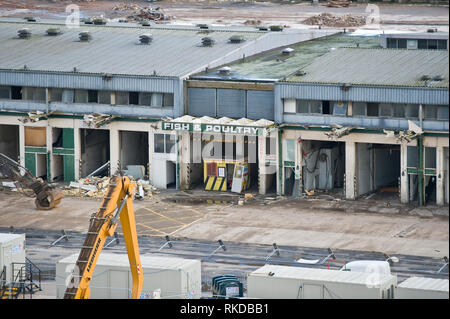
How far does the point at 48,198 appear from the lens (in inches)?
4665

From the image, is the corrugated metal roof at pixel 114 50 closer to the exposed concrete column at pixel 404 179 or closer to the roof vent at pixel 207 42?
the roof vent at pixel 207 42

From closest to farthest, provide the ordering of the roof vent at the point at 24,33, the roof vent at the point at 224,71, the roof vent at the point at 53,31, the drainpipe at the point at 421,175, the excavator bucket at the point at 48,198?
the drainpipe at the point at 421,175
the excavator bucket at the point at 48,198
the roof vent at the point at 224,71
the roof vent at the point at 24,33
the roof vent at the point at 53,31

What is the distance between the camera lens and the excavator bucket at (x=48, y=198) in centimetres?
11831

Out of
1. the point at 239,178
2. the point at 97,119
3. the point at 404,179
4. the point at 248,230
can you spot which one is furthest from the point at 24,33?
the point at 404,179

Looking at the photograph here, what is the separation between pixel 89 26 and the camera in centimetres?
15025

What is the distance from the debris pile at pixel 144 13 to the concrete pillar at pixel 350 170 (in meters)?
49.5

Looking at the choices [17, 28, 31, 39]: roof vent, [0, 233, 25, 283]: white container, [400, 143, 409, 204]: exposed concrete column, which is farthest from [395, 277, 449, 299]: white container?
[17, 28, 31, 39]: roof vent

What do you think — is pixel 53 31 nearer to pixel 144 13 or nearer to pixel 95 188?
pixel 95 188

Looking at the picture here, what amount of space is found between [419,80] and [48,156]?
40.0m

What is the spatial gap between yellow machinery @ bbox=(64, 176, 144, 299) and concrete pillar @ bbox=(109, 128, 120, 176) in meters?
50.3

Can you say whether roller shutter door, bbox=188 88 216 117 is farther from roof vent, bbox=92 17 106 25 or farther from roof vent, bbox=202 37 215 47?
roof vent, bbox=92 17 106 25

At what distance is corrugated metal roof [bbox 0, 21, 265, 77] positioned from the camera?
13175 centimetres

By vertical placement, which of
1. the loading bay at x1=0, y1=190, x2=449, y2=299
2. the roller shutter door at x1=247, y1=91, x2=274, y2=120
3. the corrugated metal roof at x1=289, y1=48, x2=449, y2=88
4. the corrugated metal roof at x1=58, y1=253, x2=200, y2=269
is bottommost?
the loading bay at x1=0, y1=190, x2=449, y2=299

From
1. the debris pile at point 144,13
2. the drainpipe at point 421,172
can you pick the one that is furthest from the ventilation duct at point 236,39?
the drainpipe at point 421,172
